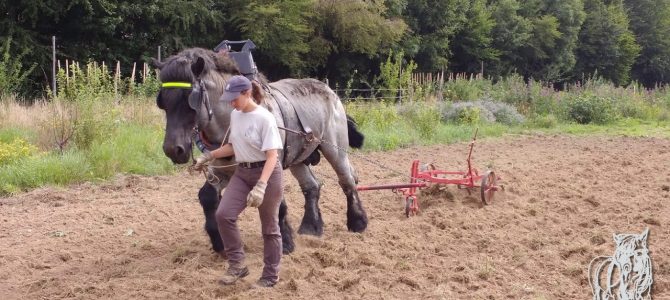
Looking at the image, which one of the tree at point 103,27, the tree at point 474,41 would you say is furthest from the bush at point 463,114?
the tree at point 474,41

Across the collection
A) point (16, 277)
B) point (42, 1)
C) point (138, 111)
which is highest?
point (42, 1)

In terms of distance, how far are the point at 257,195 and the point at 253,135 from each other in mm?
489

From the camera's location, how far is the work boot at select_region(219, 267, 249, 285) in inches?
200

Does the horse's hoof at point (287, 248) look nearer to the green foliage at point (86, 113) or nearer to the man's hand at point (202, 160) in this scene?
the man's hand at point (202, 160)

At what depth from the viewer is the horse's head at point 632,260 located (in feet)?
10.1

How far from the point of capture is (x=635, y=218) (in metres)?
7.43

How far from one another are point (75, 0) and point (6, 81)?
8.90 meters

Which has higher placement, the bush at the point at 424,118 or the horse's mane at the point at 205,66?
the horse's mane at the point at 205,66

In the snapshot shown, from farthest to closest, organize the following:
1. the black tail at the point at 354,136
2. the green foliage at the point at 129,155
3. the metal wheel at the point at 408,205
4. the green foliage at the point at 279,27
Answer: the green foliage at the point at 279,27 → the green foliage at the point at 129,155 → the black tail at the point at 354,136 → the metal wheel at the point at 408,205

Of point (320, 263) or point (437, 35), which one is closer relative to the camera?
point (320, 263)

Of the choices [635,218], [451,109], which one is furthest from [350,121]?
[451,109]

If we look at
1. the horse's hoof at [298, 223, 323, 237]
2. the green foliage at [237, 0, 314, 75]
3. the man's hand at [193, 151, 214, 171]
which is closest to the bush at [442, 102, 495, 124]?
the green foliage at [237, 0, 314, 75]

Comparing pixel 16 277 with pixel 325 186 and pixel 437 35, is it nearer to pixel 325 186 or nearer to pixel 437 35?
pixel 325 186

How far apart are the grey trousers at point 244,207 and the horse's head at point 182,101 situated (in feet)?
1.60
